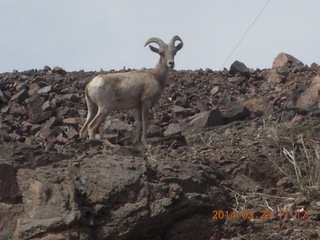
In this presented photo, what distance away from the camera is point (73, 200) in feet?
29.7

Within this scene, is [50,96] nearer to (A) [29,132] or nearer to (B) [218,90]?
(A) [29,132]

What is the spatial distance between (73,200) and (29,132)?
965 cm

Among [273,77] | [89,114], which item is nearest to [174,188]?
[89,114]

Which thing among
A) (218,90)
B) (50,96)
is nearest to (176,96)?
(218,90)

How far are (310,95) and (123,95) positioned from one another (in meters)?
4.82

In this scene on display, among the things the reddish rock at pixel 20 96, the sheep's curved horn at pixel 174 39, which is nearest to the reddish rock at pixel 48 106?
the reddish rock at pixel 20 96

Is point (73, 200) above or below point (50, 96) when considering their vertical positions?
below

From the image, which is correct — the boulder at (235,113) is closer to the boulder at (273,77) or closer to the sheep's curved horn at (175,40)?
the sheep's curved horn at (175,40)

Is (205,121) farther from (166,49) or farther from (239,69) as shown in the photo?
(239,69)

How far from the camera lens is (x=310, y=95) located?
60.0ft

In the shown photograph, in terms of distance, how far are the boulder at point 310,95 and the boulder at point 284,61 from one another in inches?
224

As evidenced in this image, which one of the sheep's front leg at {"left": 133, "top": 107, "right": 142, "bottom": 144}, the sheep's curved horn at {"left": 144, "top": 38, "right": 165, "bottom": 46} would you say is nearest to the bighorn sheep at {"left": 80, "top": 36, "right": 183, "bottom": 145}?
the sheep's front leg at {"left": 133, "top": 107, "right": 142, "bottom": 144}
